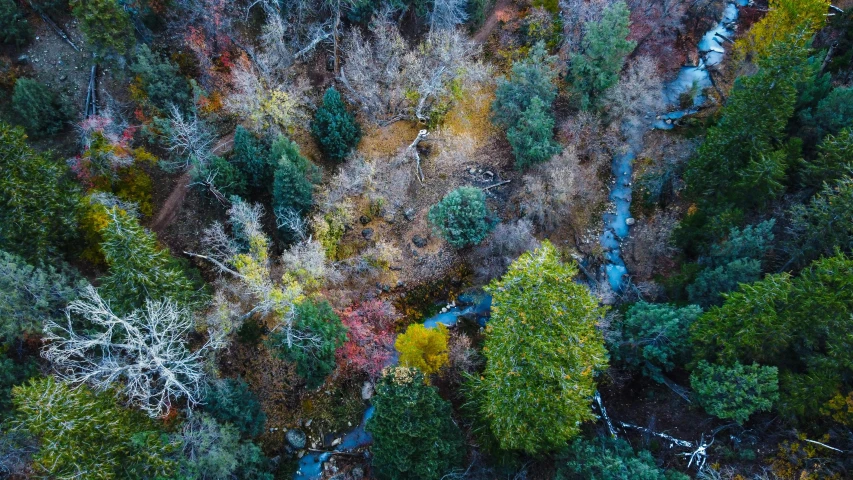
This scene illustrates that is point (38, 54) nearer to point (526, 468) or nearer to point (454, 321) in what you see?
point (454, 321)

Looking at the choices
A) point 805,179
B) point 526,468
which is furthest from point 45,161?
point 805,179

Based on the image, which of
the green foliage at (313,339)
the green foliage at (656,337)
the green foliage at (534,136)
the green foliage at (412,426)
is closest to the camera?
the green foliage at (412,426)

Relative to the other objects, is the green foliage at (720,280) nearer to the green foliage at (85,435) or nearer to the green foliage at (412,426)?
the green foliage at (412,426)

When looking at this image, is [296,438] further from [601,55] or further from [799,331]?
[601,55]

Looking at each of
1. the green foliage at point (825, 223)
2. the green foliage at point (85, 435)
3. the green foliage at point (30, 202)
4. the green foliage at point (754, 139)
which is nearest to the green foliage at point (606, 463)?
the green foliage at point (825, 223)

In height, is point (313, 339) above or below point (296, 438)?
above

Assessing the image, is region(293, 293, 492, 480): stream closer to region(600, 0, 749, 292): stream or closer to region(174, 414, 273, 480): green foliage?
region(174, 414, 273, 480): green foliage

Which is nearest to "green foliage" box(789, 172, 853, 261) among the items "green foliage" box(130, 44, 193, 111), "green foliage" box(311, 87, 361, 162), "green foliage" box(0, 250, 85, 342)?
"green foliage" box(311, 87, 361, 162)

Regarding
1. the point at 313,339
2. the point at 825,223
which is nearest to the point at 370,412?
the point at 313,339
